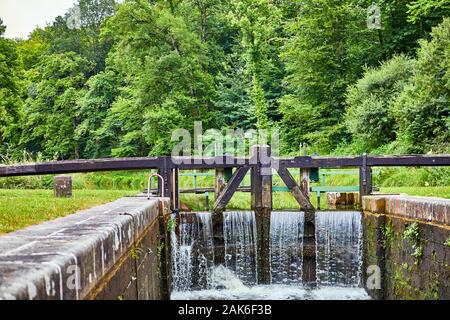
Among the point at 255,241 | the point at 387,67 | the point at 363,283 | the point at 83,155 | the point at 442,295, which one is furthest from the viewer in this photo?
the point at 83,155

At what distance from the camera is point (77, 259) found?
9.93 ft

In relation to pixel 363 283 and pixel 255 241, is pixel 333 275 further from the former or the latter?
pixel 255 241

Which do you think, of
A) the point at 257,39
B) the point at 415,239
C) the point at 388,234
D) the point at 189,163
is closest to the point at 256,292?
the point at 189,163

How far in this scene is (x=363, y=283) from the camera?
1047cm

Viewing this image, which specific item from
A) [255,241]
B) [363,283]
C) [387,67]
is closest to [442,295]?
[363,283]

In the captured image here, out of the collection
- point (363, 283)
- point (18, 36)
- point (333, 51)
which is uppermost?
point (18, 36)

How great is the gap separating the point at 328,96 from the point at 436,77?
9.39m

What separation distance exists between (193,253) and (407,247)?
14.6ft

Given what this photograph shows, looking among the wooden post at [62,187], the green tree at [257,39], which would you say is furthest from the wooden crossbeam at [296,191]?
the green tree at [257,39]

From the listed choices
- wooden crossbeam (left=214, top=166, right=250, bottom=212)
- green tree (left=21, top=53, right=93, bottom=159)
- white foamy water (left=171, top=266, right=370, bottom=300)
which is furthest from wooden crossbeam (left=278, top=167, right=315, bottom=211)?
green tree (left=21, top=53, right=93, bottom=159)

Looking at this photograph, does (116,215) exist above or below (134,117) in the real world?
below

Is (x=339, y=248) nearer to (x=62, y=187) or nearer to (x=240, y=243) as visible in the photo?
(x=240, y=243)

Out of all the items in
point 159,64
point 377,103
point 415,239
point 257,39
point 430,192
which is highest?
point 257,39

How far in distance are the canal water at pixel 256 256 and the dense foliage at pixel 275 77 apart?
9678 millimetres
